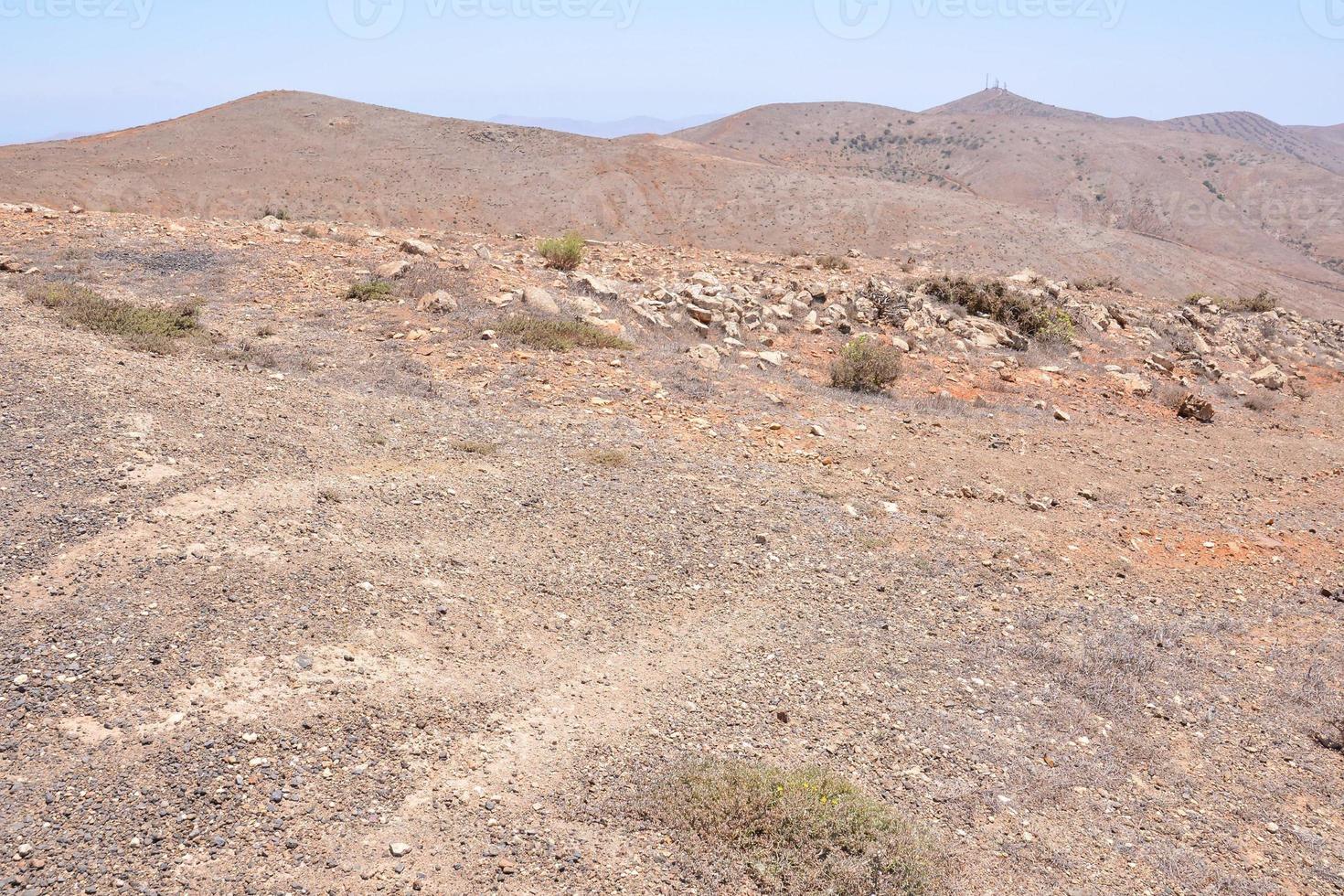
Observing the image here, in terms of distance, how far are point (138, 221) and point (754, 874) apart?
1638 cm

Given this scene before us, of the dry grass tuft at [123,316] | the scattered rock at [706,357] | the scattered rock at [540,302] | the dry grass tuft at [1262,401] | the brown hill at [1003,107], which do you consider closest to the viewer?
the dry grass tuft at [123,316]

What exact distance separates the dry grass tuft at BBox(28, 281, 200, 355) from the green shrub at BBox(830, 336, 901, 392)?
814 centimetres

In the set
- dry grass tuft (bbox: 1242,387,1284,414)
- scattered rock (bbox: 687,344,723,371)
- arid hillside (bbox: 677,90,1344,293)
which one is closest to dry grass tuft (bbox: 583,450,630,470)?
scattered rock (bbox: 687,344,723,371)

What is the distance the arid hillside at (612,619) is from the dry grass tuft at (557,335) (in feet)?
0.21

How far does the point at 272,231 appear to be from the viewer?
1565 cm

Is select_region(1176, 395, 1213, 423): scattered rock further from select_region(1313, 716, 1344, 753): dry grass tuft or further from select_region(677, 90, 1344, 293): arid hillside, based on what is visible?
select_region(677, 90, 1344, 293): arid hillside

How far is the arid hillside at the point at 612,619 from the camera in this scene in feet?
12.9

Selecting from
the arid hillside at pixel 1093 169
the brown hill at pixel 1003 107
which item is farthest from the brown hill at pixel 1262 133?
the arid hillside at pixel 1093 169

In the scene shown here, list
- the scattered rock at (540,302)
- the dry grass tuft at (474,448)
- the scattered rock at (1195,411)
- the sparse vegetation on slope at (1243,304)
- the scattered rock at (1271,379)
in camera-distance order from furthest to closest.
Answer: the sparse vegetation on slope at (1243,304) → the scattered rock at (1271,379) → the scattered rock at (1195,411) → the scattered rock at (540,302) → the dry grass tuft at (474,448)

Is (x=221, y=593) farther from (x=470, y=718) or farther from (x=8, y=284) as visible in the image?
(x=8, y=284)

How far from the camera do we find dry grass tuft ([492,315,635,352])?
35.6 ft

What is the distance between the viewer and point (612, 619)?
580cm

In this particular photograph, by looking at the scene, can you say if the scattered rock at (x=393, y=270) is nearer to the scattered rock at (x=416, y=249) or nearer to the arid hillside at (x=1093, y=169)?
the scattered rock at (x=416, y=249)

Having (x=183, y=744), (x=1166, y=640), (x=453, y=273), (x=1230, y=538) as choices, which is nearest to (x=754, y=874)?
(x=183, y=744)
